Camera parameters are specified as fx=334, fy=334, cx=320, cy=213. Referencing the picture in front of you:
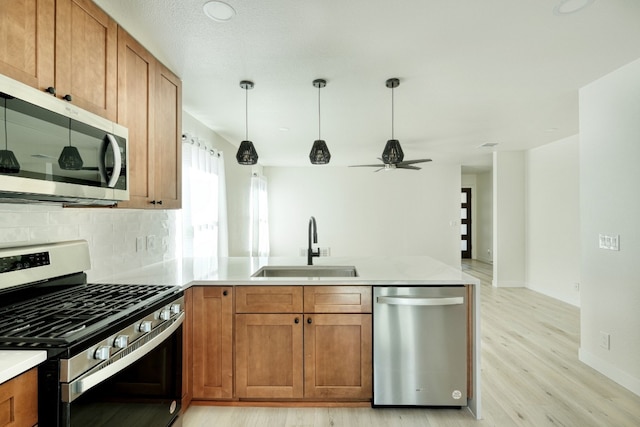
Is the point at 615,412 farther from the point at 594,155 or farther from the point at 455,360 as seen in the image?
the point at 594,155

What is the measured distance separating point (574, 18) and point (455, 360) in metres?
2.16

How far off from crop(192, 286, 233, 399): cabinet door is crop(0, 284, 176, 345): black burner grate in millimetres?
439

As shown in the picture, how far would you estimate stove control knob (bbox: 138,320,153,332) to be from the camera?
1.46 m

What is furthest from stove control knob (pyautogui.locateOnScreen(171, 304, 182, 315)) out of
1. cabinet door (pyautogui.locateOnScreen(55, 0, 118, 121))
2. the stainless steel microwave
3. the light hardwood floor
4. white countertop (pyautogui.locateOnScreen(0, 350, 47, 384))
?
cabinet door (pyautogui.locateOnScreen(55, 0, 118, 121))

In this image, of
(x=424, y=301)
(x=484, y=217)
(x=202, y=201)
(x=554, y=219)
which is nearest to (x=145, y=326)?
(x=424, y=301)

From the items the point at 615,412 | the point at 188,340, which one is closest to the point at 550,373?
the point at 615,412

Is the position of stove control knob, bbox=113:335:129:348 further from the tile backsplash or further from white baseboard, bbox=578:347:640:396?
white baseboard, bbox=578:347:640:396

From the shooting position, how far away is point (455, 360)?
7.11ft

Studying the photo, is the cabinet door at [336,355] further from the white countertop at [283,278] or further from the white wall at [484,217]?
the white wall at [484,217]

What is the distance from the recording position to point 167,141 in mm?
2422

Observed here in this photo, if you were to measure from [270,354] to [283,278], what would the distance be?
0.51 meters

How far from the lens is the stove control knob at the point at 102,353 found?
3.90ft

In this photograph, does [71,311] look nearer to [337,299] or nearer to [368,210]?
[337,299]

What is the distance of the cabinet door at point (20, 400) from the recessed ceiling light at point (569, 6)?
9.16 ft
